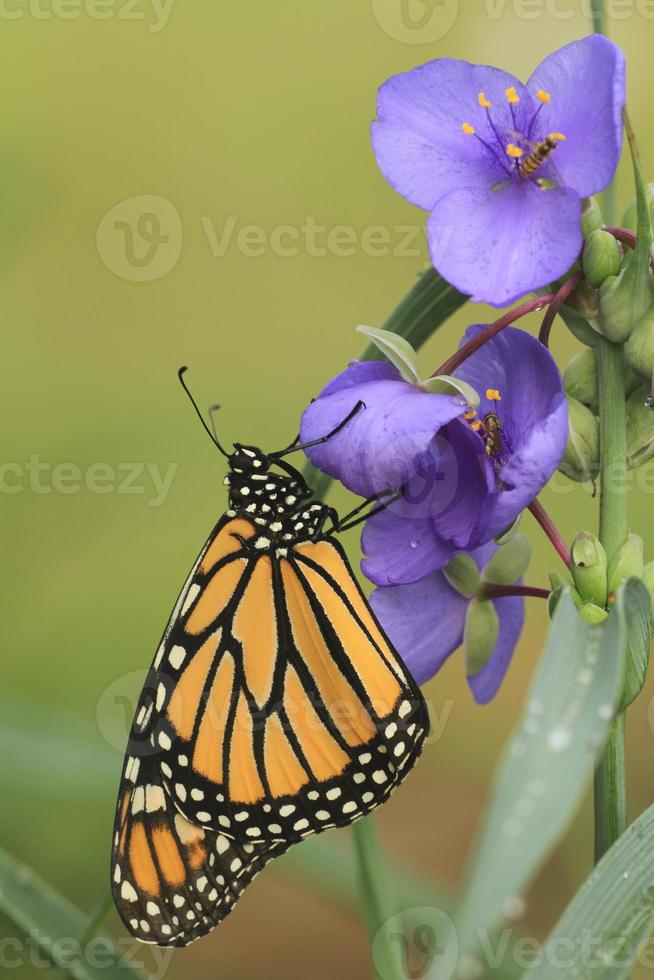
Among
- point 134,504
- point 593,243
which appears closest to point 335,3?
point 134,504

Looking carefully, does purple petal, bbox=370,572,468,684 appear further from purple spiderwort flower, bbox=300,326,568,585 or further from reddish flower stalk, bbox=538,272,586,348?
reddish flower stalk, bbox=538,272,586,348

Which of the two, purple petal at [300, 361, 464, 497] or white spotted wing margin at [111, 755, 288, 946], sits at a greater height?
purple petal at [300, 361, 464, 497]

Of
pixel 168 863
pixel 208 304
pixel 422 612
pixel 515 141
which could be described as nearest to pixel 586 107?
pixel 515 141

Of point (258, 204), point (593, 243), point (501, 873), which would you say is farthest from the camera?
point (258, 204)

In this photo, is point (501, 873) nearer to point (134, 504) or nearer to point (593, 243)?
point (593, 243)

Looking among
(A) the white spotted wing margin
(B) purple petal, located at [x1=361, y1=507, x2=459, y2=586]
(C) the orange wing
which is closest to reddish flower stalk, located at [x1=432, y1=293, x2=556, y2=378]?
(B) purple petal, located at [x1=361, y1=507, x2=459, y2=586]

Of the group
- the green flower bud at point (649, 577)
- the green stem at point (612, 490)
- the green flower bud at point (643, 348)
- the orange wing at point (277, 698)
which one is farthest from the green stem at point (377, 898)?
the green flower bud at point (643, 348)
